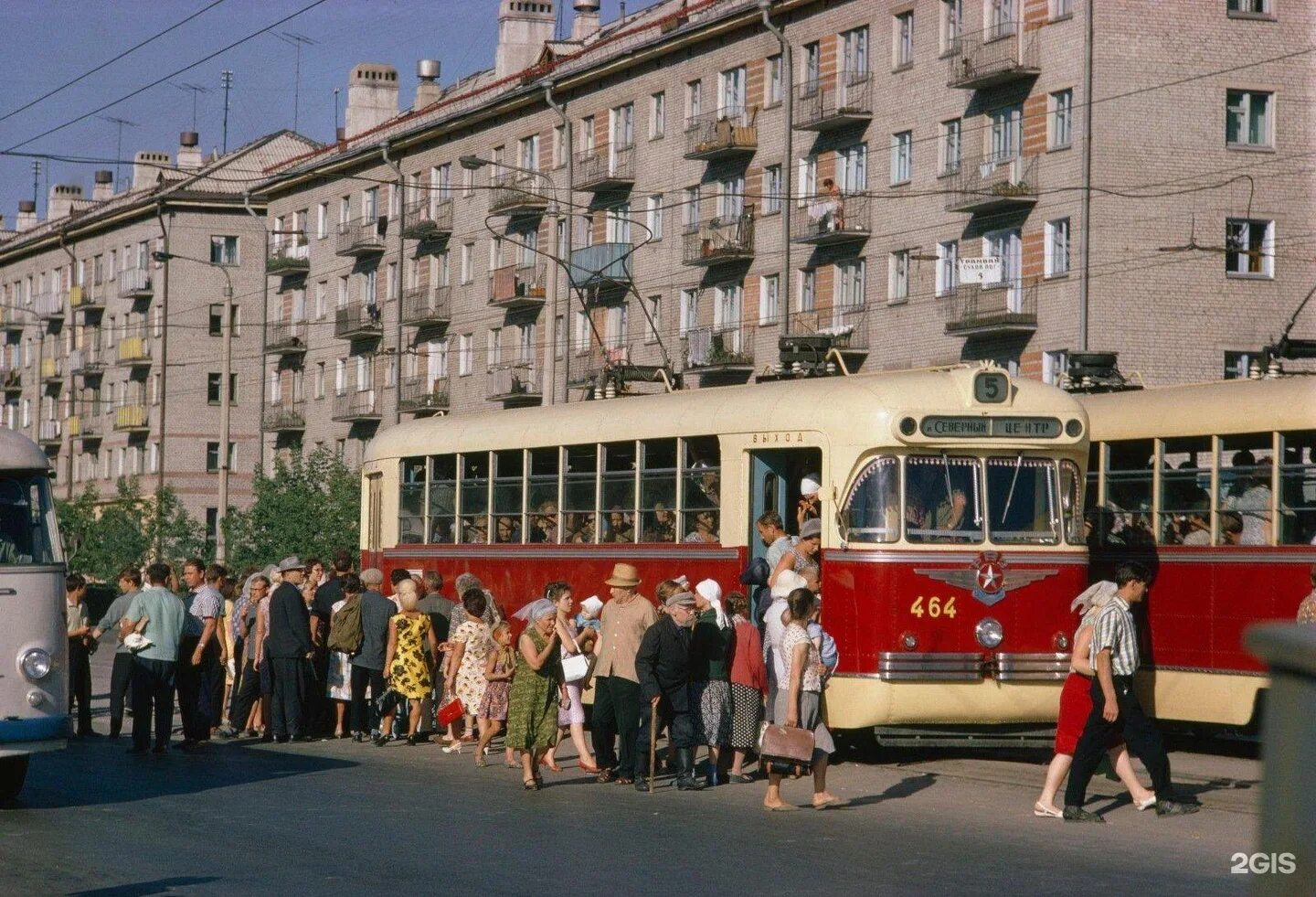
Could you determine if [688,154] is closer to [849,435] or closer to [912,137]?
[912,137]

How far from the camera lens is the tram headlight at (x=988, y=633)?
17125mm

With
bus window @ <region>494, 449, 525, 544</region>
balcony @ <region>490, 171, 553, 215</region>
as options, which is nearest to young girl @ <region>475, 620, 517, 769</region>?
bus window @ <region>494, 449, 525, 544</region>

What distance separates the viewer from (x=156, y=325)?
8538 centimetres

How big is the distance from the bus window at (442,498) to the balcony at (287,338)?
50470 millimetres

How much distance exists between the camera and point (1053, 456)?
702 inches

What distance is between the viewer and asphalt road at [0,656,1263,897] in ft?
35.1

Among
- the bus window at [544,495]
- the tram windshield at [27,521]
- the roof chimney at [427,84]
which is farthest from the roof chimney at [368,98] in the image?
the tram windshield at [27,521]

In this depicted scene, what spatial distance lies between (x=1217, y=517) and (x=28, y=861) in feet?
32.9

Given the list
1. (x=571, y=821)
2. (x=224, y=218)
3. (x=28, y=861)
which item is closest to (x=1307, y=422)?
(x=571, y=821)

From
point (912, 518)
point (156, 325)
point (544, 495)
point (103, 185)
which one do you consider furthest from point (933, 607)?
point (103, 185)

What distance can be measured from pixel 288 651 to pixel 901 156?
28272 millimetres

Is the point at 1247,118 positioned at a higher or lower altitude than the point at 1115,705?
higher

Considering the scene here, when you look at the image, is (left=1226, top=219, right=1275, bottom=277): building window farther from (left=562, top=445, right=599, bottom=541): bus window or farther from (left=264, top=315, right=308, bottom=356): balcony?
(left=264, top=315, right=308, bottom=356): balcony

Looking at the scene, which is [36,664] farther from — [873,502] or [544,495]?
[544,495]
